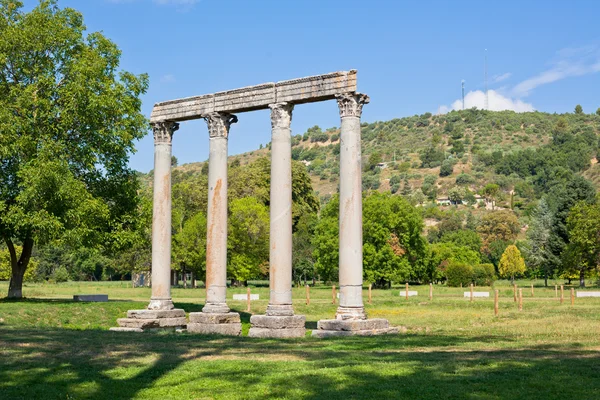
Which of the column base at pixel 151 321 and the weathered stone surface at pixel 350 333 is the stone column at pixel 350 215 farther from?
the column base at pixel 151 321

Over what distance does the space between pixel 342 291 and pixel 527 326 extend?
351 inches

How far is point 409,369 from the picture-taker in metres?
15.1

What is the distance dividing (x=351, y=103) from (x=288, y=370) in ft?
39.2

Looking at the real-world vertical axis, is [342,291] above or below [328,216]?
below

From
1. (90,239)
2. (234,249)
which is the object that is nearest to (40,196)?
(90,239)

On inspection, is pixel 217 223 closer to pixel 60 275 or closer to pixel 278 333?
pixel 278 333

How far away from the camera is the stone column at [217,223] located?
28078mm

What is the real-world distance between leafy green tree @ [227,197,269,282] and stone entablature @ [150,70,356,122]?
135 ft

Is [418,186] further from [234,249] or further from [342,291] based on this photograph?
[342,291]

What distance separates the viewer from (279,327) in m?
25.1

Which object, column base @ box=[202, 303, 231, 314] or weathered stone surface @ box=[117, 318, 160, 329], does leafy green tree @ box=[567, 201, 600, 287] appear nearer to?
column base @ box=[202, 303, 231, 314]

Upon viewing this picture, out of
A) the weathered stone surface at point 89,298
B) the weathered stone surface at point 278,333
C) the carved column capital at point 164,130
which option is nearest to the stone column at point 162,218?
the carved column capital at point 164,130

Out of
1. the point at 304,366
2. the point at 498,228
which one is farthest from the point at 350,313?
the point at 498,228

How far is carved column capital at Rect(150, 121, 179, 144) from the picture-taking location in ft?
101
